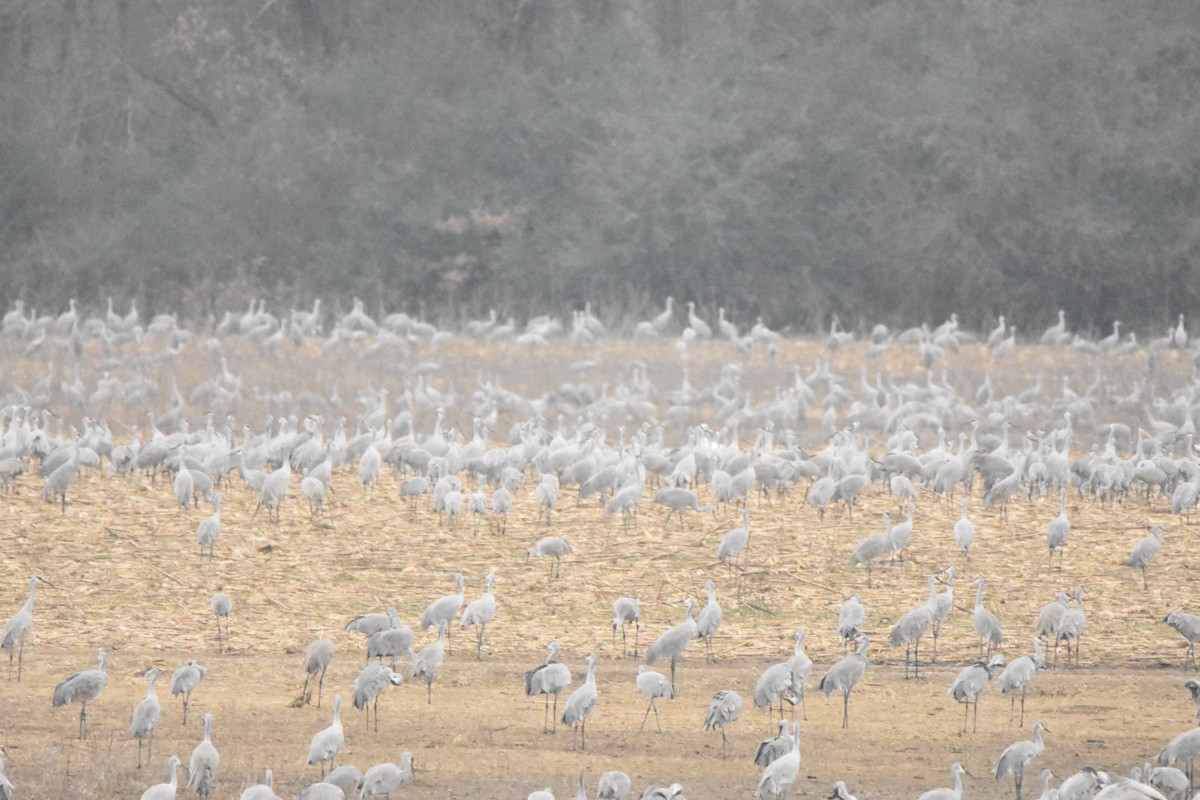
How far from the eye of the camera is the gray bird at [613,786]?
8.26m

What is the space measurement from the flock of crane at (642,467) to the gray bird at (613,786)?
0.02 meters

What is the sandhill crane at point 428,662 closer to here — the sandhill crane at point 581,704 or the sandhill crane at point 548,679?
the sandhill crane at point 548,679

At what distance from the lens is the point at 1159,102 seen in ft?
107

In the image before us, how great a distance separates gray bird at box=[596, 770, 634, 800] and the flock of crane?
0.05 feet

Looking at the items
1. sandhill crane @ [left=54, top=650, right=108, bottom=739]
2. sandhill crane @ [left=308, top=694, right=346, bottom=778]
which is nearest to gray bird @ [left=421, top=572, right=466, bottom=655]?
sandhill crane @ [left=54, top=650, right=108, bottom=739]

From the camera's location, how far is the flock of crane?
31.1 feet

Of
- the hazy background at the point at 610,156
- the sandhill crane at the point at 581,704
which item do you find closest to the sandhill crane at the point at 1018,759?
the sandhill crane at the point at 581,704

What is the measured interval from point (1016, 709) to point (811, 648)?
1.71 metres

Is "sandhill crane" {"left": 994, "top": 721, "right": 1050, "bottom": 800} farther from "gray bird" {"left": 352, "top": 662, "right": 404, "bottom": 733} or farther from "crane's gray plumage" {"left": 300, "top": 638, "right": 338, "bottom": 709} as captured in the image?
"crane's gray plumage" {"left": 300, "top": 638, "right": 338, "bottom": 709}

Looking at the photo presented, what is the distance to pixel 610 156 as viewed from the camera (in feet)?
120

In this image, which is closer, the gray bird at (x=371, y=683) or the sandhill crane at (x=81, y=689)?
the sandhill crane at (x=81, y=689)

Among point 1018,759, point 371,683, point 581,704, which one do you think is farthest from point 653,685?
point 1018,759

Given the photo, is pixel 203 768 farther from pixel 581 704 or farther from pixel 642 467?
pixel 642 467

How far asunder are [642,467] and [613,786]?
859 centimetres
